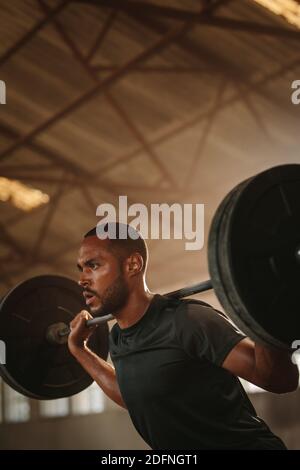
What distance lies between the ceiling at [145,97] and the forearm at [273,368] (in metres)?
3.30

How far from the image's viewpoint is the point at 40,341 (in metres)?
2.92

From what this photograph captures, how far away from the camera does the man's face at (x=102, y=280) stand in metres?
2.32

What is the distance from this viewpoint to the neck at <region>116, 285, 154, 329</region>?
2.33 metres

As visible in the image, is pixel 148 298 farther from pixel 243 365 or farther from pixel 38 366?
pixel 38 366

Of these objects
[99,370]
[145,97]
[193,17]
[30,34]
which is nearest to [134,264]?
[99,370]

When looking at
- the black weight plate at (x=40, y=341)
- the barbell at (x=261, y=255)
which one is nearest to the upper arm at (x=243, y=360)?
the barbell at (x=261, y=255)

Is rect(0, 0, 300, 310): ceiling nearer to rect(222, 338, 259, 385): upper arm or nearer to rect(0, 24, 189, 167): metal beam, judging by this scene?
rect(0, 24, 189, 167): metal beam

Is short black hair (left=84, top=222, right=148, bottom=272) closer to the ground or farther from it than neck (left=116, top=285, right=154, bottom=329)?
farther from it

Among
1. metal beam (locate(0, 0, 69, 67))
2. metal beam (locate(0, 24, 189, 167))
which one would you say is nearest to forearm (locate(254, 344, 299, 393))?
metal beam (locate(0, 24, 189, 167))

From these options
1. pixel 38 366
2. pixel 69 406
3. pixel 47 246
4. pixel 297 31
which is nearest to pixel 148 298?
pixel 38 366

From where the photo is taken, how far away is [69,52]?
5766mm

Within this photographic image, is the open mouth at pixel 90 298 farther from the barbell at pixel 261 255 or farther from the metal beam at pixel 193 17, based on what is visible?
the metal beam at pixel 193 17

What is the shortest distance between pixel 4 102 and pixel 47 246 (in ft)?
11.5

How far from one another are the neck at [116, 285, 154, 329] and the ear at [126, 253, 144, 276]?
0.07 m
